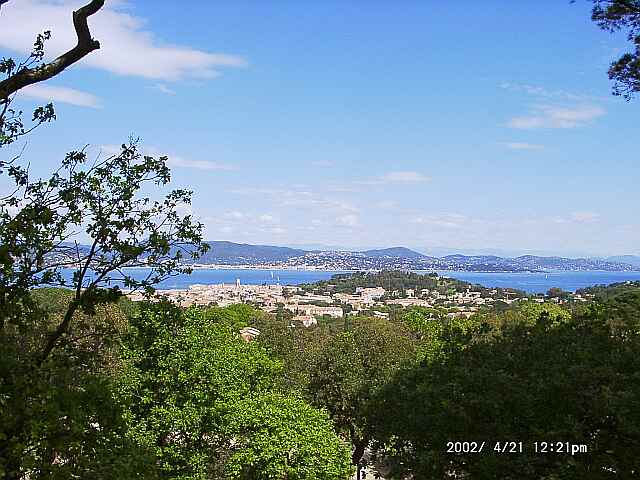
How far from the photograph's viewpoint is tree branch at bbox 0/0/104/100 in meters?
5.13

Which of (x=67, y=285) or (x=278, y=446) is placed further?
(x=278, y=446)

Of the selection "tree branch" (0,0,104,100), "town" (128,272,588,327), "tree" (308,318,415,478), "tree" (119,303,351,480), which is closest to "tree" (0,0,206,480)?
"tree branch" (0,0,104,100)

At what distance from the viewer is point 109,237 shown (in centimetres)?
629

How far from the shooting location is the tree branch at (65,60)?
513 cm

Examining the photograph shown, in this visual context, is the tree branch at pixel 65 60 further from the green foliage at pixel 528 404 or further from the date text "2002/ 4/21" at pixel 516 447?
the date text "2002/ 4/21" at pixel 516 447

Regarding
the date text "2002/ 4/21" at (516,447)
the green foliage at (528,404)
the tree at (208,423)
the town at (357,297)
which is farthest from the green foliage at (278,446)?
the town at (357,297)

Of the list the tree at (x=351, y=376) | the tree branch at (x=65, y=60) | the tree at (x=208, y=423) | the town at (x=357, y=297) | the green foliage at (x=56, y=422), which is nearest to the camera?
the green foliage at (x=56, y=422)

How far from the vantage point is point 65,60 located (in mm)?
5375

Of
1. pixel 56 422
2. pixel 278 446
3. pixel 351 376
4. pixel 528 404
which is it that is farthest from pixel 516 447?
pixel 351 376

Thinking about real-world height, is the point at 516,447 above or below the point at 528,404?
below

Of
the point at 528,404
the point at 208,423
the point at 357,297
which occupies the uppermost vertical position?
the point at 528,404

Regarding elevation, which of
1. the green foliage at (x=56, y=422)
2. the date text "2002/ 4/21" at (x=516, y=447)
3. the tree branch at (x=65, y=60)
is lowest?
the date text "2002/ 4/21" at (x=516, y=447)

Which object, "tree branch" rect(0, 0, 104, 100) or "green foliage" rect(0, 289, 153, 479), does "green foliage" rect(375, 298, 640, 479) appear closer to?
"green foliage" rect(0, 289, 153, 479)

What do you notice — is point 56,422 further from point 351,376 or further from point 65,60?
point 351,376
